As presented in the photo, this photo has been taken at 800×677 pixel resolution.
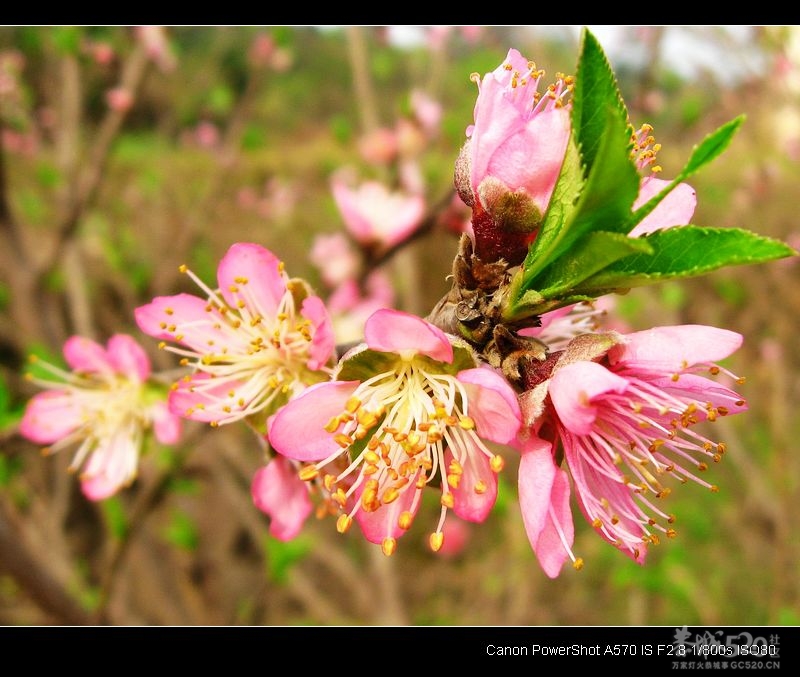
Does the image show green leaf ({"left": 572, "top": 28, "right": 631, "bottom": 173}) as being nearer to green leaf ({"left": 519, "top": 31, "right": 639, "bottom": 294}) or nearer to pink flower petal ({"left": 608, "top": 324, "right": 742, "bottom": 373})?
green leaf ({"left": 519, "top": 31, "right": 639, "bottom": 294})

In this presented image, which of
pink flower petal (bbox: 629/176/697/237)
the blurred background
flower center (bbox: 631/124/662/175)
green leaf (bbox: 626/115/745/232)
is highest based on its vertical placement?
green leaf (bbox: 626/115/745/232)

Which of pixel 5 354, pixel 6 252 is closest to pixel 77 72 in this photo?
pixel 6 252

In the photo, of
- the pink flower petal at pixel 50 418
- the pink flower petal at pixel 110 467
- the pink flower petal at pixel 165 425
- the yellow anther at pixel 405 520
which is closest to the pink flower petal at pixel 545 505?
the yellow anther at pixel 405 520

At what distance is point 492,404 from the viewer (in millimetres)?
637

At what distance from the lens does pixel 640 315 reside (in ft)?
11.5

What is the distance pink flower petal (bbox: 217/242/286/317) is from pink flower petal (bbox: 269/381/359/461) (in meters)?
0.20

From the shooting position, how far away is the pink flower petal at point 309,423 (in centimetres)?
65

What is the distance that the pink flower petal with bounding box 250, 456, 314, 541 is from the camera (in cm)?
83

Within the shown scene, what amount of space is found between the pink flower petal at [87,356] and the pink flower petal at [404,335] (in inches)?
27.0

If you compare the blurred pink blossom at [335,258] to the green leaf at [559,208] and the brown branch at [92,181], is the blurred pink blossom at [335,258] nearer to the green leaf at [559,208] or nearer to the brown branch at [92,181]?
the brown branch at [92,181]

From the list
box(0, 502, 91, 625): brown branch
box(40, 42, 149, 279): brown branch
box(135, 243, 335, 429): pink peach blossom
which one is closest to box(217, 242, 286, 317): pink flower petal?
box(135, 243, 335, 429): pink peach blossom

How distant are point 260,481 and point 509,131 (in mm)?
547

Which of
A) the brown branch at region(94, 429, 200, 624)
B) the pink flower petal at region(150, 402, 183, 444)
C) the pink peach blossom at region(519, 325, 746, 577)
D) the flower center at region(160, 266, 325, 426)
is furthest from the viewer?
the brown branch at region(94, 429, 200, 624)
